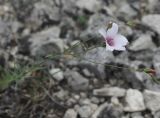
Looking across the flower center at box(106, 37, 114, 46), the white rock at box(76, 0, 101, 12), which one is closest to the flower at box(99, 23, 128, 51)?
the flower center at box(106, 37, 114, 46)

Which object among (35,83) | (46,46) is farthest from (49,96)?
(46,46)

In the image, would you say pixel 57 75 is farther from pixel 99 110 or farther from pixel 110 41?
pixel 110 41

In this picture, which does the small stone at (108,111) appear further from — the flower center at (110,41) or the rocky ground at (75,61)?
the flower center at (110,41)

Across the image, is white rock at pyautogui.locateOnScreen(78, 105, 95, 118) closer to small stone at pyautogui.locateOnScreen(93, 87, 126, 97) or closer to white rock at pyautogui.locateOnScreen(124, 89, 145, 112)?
small stone at pyautogui.locateOnScreen(93, 87, 126, 97)

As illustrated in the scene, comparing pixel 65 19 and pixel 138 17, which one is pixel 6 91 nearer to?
pixel 65 19

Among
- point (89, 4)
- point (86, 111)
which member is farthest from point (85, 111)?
point (89, 4)

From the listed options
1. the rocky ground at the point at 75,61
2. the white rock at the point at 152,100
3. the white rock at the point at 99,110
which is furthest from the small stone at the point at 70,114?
the white rock at the point at 152,100

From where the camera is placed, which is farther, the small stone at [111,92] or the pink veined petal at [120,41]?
the small stone at [111,92]
